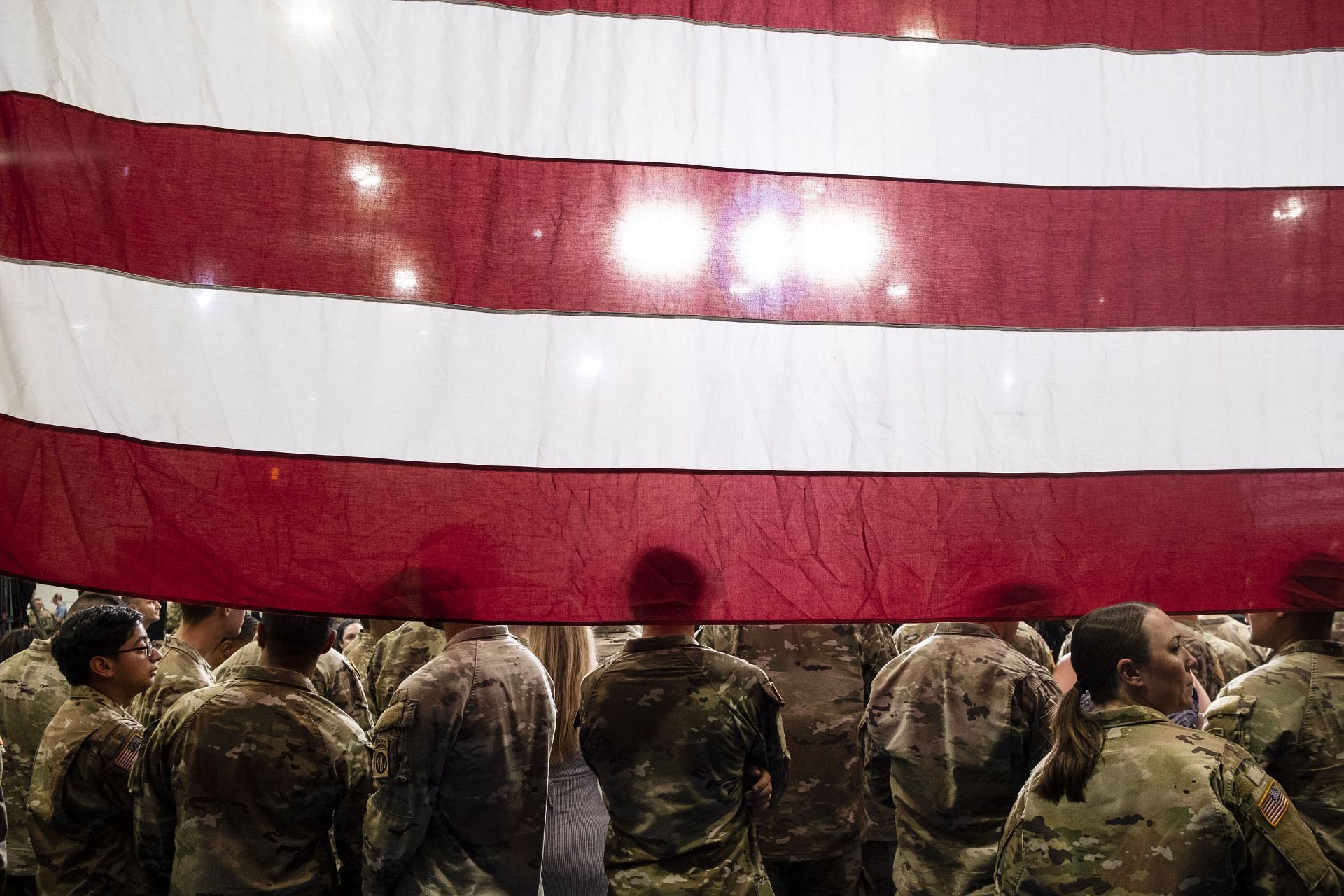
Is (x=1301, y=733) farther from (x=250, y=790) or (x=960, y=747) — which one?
(x=250, y=790)

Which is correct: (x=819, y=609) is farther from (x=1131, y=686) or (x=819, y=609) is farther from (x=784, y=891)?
(x=784, y=891)

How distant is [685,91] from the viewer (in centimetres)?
313

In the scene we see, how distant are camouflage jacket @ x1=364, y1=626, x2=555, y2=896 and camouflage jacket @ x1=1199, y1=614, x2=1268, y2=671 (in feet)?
14.9

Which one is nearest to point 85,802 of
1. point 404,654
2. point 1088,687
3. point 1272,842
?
point 404,654

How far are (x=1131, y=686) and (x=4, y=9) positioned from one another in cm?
340

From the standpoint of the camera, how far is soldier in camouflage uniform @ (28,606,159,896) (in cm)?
387

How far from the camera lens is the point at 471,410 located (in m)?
2.94

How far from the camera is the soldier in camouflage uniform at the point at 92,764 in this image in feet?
12.7

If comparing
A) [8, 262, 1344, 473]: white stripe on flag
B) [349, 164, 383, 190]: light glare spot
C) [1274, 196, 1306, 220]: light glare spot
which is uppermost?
[349, 164, 383, 190]: light glare spot

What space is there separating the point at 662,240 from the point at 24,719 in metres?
4.14

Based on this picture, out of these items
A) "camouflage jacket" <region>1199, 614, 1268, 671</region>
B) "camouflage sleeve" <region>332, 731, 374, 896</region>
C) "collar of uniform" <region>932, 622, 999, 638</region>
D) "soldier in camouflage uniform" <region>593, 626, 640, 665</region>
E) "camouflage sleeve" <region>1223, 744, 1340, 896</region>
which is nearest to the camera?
"camouflage sleeve" <region>1223, 744, 1340, 896</region>

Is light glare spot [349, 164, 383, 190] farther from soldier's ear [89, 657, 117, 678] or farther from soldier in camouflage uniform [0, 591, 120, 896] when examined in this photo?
soldier in camouflage uniform [0, 591, 120, 896]

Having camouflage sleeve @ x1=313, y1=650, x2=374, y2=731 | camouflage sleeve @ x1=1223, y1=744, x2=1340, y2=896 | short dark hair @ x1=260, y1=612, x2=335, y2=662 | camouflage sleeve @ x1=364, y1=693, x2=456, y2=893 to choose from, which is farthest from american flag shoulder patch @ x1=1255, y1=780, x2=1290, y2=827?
camouflage sleeve @ x1=313, y1=650, x2=374, y2=731

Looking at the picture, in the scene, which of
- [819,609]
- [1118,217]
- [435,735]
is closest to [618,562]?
[819,609]
